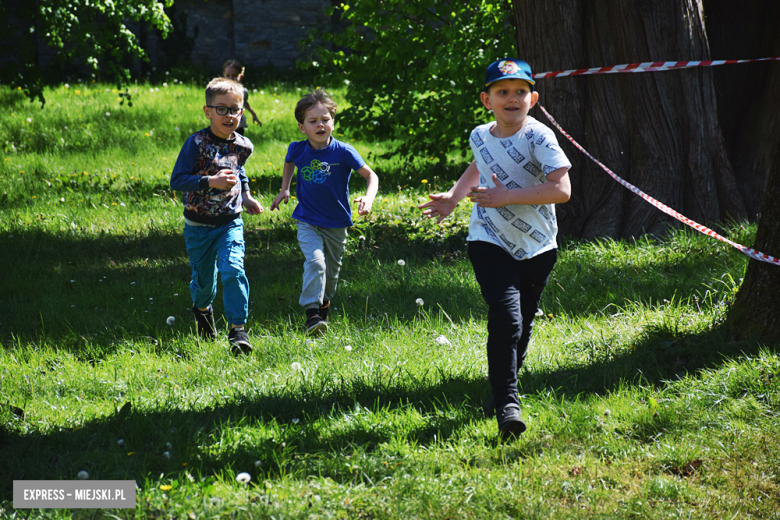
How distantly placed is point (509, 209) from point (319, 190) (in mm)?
1798

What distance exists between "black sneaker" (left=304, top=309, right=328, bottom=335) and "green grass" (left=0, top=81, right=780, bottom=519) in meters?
0.08

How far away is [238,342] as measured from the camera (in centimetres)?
419

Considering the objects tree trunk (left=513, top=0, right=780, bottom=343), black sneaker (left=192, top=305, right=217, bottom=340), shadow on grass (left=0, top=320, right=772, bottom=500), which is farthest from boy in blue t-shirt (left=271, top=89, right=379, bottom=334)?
tree trunk (left=513, top=0, right=780, bottom=343)

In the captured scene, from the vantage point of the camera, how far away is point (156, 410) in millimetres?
3410

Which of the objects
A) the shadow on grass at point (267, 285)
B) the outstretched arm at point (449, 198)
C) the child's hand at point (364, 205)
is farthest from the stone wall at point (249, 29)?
the outstretched arm at point (449, 198)

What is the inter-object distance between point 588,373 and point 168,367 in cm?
247

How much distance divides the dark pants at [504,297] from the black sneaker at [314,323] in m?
1.48

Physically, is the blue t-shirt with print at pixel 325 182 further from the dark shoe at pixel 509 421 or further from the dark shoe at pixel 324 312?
the dark shoe at pixel 509 421

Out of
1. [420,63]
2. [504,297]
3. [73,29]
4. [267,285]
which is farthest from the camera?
[420,63]

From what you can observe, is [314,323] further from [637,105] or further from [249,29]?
[249,29]

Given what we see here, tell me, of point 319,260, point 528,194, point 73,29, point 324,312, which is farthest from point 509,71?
point 73,29

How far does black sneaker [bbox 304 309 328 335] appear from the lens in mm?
4469

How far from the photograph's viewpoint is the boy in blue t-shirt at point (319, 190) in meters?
4.58

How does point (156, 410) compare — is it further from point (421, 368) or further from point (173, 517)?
point (421, 368)
